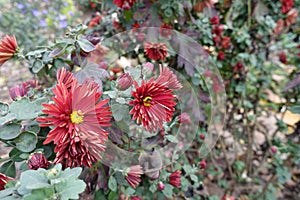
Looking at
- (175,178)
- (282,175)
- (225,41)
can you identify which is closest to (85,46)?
(175,178)

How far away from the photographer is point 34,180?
449mm

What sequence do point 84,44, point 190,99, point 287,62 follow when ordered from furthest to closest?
1. point 287,62
2. point 190,99
3. point 84,44

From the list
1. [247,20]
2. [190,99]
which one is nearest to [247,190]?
[247,20]

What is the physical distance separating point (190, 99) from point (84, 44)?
0.94 ft

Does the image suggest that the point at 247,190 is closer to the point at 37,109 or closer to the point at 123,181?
the point at 123,181

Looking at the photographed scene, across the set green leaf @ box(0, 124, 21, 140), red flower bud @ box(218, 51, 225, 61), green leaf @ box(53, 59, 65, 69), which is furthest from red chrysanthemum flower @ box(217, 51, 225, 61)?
green leaf @ box(0, 124, 21, 140)

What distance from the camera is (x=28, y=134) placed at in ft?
1.89

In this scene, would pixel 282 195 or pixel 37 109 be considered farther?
pixel 282 195

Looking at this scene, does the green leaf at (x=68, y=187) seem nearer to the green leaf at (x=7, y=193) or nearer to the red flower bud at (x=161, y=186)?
the green leaf at (x=7, y=193)

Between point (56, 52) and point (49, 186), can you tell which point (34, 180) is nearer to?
point (49, 186)

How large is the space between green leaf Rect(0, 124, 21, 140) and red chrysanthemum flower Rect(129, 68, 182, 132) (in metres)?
0.20

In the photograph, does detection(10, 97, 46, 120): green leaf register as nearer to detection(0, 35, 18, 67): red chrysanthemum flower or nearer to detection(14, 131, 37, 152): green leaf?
detection(14, 131, 37, 152): green leaf

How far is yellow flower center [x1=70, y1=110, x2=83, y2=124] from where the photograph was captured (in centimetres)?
50

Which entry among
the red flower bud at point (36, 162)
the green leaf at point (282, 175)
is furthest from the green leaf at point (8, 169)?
the green leaf at point (282, 175)
